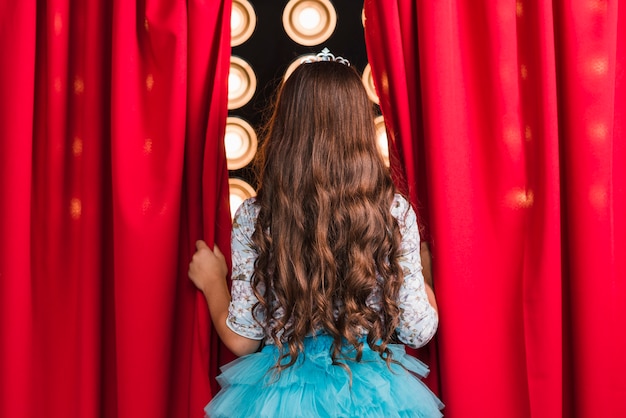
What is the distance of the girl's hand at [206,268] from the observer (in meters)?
1.48

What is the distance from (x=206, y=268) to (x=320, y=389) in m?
0.42

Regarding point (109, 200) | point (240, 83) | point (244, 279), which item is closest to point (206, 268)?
point (244, 279)

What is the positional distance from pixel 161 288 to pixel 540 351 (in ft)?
2.94

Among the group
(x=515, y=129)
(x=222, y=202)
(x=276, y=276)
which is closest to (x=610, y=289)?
(x=515, y=129)

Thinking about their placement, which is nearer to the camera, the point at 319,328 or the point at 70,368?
the point at 319,328

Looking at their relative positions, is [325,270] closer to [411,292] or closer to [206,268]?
[411,292]

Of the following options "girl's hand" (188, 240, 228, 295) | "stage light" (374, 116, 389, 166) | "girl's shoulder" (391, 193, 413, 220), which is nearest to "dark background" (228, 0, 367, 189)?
"stage light" (374, 116, 389, 166)

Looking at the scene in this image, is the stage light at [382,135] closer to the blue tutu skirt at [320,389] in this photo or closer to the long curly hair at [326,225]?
the long curly hair at [326,225]

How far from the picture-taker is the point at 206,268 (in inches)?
58.6

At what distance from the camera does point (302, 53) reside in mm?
1723

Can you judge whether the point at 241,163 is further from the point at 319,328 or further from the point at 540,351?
the point at 540,351

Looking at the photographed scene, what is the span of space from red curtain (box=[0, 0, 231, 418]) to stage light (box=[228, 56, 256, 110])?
166 mm

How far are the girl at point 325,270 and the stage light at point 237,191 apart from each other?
348mm

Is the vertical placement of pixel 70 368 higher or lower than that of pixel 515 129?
lower
